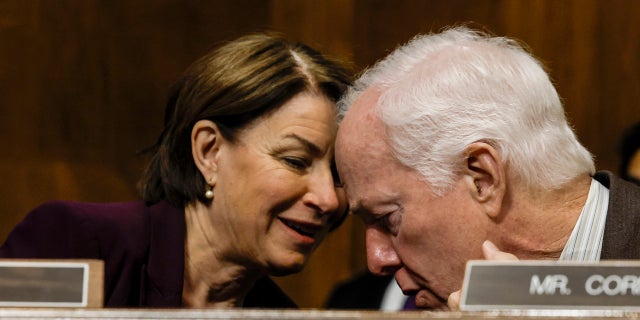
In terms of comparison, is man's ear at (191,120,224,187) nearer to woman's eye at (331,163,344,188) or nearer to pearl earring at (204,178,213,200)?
pearl earring at (204,178,213,200)

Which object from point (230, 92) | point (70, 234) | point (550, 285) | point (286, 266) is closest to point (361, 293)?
point (286, 266)

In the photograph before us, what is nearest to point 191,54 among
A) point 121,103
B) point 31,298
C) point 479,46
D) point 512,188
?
point 121,103

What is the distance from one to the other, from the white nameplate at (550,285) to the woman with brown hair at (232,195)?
2.47 feet

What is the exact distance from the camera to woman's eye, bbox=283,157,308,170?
5.65 ft

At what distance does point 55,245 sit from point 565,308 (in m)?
0.94

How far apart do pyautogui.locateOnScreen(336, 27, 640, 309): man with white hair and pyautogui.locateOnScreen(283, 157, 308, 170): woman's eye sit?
276 millimetres

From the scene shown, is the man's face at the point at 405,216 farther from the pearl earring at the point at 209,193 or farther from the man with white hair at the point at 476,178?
the pearl earring at the point at 209,193

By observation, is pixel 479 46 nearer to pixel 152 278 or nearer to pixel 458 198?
pixel 458 198

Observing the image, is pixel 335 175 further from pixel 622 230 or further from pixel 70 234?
pixel 622 230

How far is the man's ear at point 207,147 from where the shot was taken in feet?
5.78

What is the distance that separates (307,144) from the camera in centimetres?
169

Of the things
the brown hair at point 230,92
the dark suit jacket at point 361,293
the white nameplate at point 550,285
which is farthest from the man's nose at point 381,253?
the dark suit jacket at point 361,293

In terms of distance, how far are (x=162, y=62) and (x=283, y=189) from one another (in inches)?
35.3

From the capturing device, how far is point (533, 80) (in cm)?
140
